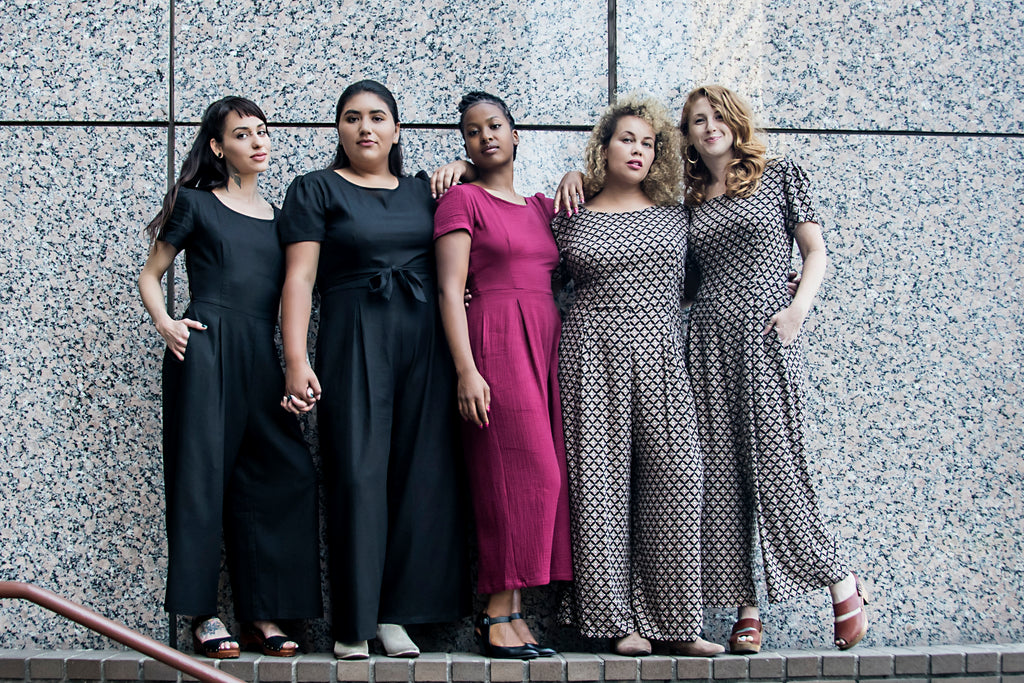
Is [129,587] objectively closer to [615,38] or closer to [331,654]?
[331,654]

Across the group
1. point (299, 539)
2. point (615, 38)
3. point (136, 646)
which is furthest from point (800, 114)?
point (136, 646)

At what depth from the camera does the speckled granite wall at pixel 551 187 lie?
416 cm

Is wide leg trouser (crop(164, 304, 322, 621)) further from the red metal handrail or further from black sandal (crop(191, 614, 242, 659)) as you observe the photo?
the red metal handrail

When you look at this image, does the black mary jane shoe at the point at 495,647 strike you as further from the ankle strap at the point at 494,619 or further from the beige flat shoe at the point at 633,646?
the beige flat shoe at the point at 633,646

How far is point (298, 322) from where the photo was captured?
375 centimetres

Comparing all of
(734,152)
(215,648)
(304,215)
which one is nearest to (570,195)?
(734,152)

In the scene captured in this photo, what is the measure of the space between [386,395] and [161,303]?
93 cm

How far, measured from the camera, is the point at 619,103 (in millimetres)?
4141

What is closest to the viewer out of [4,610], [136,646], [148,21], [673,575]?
[136,646]

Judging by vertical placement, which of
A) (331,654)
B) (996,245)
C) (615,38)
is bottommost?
(331,654)

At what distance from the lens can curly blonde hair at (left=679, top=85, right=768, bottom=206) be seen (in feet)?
13.0

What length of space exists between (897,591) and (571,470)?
161 cm

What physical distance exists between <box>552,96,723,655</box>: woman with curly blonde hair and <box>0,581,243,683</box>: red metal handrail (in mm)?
1461

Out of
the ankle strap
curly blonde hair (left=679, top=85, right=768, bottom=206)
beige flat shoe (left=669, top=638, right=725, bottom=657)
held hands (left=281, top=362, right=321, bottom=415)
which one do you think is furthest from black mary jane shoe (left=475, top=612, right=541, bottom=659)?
curly blonde hair (left=679, top=85, right=768, bottom=206)
